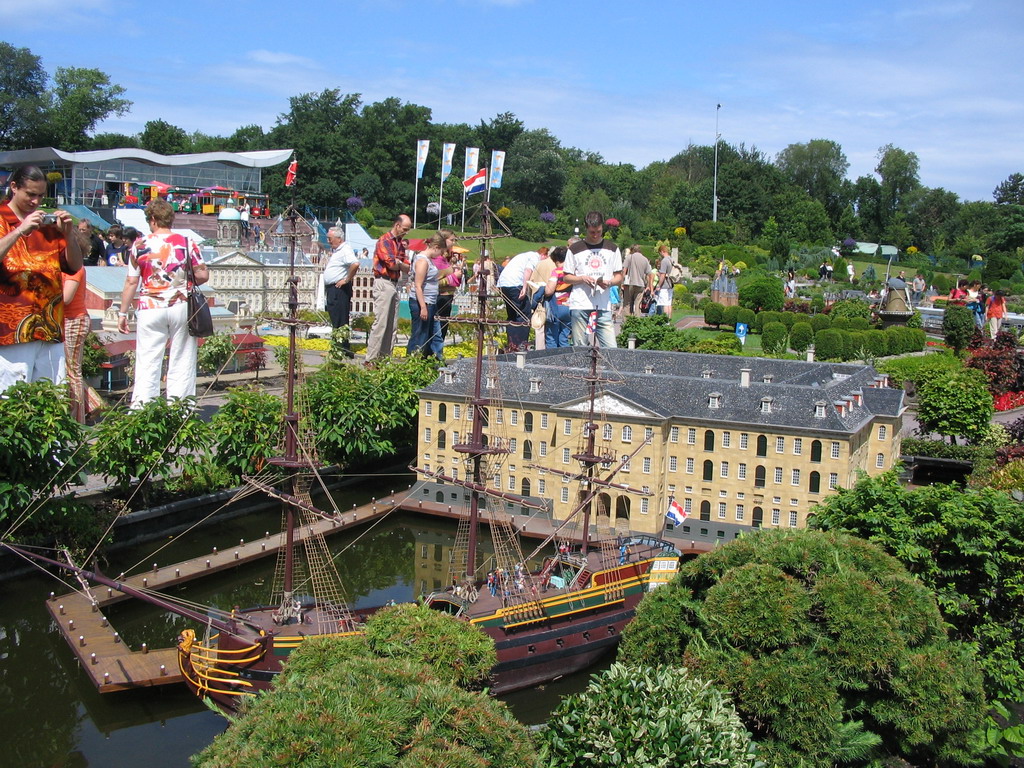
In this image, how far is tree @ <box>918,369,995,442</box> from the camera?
46.2m

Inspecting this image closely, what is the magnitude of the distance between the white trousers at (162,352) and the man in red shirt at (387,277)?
9.36 meters

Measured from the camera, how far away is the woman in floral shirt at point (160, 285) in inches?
1219

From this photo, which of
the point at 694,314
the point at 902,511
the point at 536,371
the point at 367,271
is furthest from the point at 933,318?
the point at 902,511

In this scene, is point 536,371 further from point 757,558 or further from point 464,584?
point 757,558

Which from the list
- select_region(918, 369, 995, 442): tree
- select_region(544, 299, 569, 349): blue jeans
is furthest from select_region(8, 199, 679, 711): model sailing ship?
select_region(918, 369, 995, 442): tree

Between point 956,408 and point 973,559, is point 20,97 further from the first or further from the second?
point 973,559

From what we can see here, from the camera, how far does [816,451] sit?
37.0 meters

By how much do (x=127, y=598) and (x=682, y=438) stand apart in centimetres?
1942

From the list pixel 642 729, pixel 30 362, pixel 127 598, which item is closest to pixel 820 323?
pixel 127 598

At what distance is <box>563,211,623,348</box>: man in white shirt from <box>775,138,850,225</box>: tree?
111 m

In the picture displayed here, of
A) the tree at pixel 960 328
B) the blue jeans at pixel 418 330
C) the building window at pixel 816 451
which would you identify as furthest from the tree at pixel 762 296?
the building window at pixel 816 451

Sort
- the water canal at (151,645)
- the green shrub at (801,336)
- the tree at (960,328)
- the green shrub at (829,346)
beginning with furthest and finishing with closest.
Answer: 1. the green shrub at (801,336)
2. the tree at (960,328)
3. the green shrub at (829,346)
4. the water canal at (151,645)

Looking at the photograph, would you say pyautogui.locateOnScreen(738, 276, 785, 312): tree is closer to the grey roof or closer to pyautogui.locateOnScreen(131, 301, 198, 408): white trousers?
the grey roof

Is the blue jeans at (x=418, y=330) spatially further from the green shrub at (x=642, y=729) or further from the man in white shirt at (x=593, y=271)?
the green shrub at (x=642, y=729)
